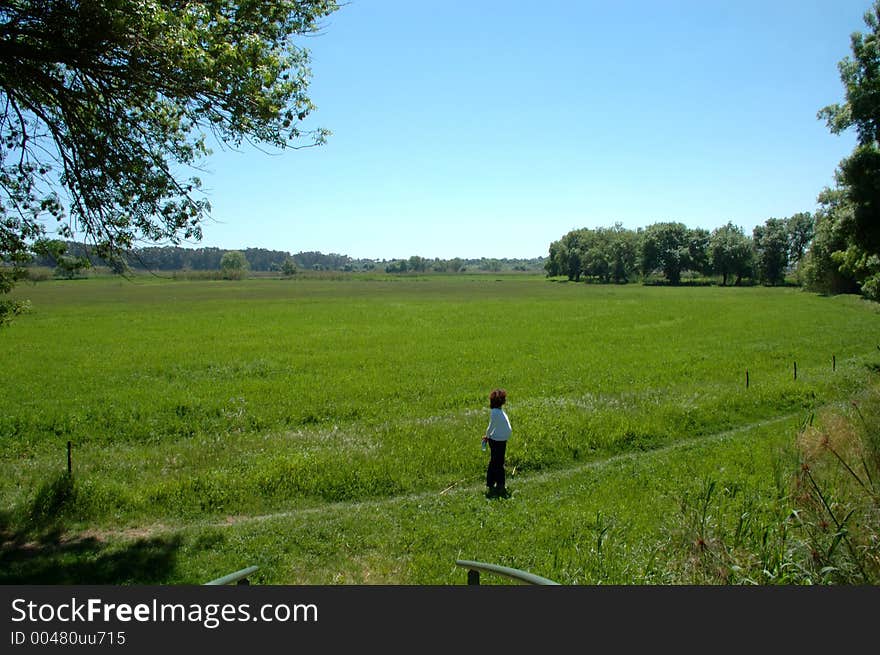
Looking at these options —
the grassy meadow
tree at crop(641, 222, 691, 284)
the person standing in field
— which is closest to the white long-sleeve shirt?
the person standing in field

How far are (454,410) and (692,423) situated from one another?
8.28m

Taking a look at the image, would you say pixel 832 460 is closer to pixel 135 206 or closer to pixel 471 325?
pixel 135 206

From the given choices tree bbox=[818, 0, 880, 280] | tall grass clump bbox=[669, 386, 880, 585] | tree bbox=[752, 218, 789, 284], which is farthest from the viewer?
tree bbox=[752, 218, 789, 284]

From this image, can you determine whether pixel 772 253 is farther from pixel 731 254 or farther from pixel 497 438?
pixel 497 438

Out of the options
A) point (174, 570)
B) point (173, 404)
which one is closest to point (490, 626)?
point (174, 570)

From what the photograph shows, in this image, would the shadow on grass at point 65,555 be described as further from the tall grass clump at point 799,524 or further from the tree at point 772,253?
the tree at point 772,253

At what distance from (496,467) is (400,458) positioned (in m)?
3.22

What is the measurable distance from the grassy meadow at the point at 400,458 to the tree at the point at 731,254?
116906mm

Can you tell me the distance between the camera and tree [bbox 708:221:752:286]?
142m

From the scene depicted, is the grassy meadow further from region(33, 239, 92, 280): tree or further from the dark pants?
region(33, 239, 92, 280): tree

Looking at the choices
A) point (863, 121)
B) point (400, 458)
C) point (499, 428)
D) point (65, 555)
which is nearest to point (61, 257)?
point (65, 555)

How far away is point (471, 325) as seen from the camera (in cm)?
5147

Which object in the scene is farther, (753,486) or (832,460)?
(753,486)

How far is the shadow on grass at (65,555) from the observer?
28.8 feet
